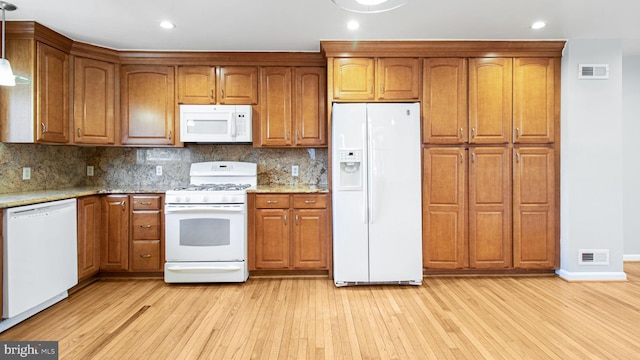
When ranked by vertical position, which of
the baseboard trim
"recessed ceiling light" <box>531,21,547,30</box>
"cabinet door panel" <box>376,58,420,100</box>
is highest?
"recessed ceiling light" <box>531,21,547,30</box>

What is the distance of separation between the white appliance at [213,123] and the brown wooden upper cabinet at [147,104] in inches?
7.8

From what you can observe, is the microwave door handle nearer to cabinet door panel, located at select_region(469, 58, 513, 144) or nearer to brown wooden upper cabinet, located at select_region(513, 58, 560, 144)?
cabinet door panel, located at select_region(469, 58, 513, 144)

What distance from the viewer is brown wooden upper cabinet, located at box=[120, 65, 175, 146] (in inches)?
141

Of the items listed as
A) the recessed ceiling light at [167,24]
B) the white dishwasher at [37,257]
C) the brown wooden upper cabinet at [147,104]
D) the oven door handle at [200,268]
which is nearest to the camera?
the white dishwasher at [37,257]

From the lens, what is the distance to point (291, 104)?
3.63m

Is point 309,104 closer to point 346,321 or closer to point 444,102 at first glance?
point 444,102


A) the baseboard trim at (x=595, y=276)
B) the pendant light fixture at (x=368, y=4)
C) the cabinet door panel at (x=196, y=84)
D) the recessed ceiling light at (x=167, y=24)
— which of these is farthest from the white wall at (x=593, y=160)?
the recessed ceiling light at (x=167, y=24)

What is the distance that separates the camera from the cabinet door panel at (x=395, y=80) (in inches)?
131

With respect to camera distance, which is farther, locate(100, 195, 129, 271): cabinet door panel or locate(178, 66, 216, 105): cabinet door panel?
locate(178, 66, 216, 105): cabinet door panel

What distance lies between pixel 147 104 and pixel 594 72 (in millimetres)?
4478

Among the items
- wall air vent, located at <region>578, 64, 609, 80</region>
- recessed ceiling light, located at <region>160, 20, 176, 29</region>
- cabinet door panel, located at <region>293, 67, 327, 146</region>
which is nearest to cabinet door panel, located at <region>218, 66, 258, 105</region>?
cabinet door panel, located at <region>293, 67, 327, 146</region>

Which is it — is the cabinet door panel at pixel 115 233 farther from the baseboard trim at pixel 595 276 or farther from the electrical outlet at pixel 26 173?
the baseboard trim at pixel 595 276

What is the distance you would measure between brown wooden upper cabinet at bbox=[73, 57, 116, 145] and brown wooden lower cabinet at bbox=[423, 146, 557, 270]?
10.6 ft

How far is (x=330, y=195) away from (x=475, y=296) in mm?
1556
